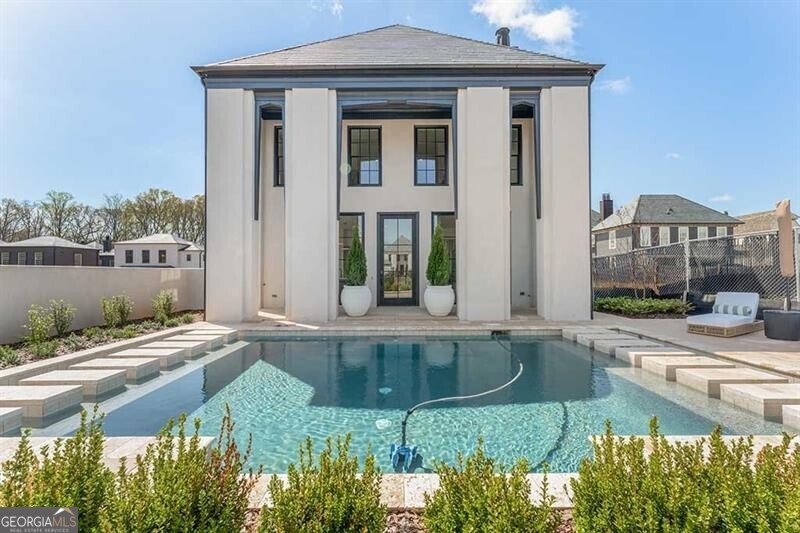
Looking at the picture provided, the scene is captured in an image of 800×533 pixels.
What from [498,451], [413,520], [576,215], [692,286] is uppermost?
[576,215]

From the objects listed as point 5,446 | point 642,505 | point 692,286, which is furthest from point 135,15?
point 692,286

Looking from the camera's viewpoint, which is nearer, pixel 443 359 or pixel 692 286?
pixel 443 359

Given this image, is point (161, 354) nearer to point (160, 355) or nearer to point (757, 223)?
point (160, 355)

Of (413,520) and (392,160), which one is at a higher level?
(392,160)

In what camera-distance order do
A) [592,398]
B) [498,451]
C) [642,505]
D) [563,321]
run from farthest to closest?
[563,321] < [592,398] < [498,451] < [642,505]

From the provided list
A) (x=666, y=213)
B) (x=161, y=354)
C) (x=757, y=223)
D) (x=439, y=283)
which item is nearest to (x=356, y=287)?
(x=439, y=283)

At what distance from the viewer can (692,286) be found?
10.6 m

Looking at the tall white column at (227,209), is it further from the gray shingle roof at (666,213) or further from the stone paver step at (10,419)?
the gray shingle roof at (666,213)

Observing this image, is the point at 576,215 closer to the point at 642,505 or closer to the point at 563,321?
the point at 563,321

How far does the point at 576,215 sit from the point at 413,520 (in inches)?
355

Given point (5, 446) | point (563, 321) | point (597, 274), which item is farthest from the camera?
point (597, 274)

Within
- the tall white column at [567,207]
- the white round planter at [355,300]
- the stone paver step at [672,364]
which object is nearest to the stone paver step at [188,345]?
the white round planter at [355,300]

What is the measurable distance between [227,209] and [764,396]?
33.7ft

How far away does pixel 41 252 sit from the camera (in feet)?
79.4
